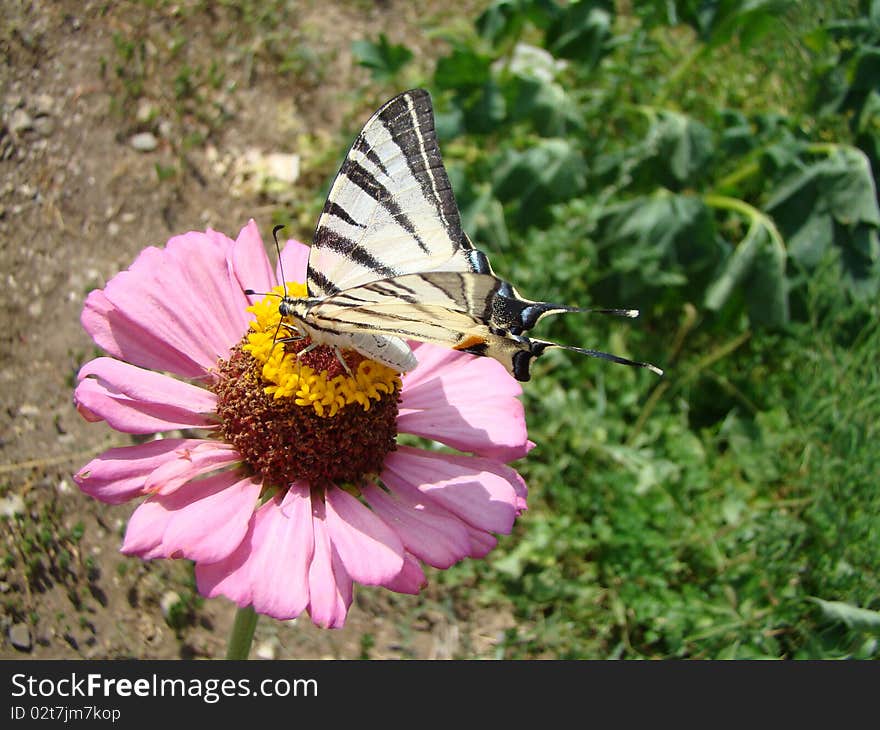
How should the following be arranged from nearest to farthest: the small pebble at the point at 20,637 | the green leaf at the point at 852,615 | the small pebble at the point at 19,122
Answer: the small pebble at the point at 20,637
the green leaf at the point at 852,615
the small pebble at the point at 19,122

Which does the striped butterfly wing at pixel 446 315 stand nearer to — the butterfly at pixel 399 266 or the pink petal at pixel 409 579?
the butterfly at pixel 399 266

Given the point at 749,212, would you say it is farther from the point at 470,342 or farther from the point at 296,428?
the point at 296,428

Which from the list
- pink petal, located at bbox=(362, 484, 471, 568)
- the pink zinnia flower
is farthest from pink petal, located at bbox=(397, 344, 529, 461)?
pink petal, located at bbox=(362, 484, 471, 568)

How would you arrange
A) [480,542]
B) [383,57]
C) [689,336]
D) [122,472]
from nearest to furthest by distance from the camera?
[122,472]
[480,542]
[383,57]
[689,336]

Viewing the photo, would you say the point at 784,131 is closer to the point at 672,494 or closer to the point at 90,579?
the point at 672,494

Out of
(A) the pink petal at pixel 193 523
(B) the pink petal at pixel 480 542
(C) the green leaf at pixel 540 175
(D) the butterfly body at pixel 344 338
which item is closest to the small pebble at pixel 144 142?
(C) the green leaf at pixel 540 175

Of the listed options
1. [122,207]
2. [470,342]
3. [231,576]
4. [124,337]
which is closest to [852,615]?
[470,342]
